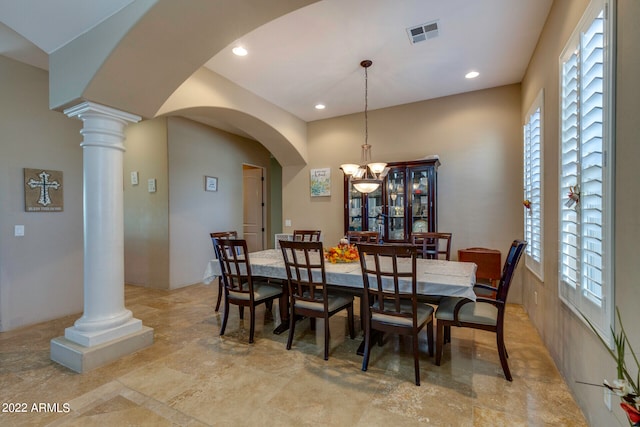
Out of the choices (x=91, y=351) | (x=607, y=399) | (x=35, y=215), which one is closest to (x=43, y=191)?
(x=35, y=215)

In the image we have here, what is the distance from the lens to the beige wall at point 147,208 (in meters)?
4.73

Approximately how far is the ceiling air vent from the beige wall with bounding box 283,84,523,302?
5.57ft

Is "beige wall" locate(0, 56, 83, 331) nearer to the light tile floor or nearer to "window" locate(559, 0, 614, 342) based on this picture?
the light tile floor

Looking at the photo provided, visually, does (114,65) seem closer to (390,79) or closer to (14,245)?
(14,245)

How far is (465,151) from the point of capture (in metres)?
4.25

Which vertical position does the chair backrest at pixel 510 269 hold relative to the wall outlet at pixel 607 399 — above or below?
above

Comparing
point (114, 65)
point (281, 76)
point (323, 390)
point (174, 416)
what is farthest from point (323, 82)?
point (174, 416)

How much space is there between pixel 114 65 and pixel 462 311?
3281mm

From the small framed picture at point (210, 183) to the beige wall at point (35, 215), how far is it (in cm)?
193

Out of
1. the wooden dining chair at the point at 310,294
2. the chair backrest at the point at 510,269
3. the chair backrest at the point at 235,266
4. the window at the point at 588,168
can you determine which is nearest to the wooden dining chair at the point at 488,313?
the chair backrest at the point at 510,269

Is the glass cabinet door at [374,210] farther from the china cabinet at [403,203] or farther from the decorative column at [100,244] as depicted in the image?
the decorative column at [100,244]

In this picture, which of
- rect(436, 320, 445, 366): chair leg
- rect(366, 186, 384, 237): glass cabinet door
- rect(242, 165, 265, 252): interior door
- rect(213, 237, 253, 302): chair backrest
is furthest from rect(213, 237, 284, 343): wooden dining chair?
rect(242, 165, 265, 252): interior door

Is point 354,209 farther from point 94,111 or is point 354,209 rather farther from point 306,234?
point 94,111

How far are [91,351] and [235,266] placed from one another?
4.20 feet
